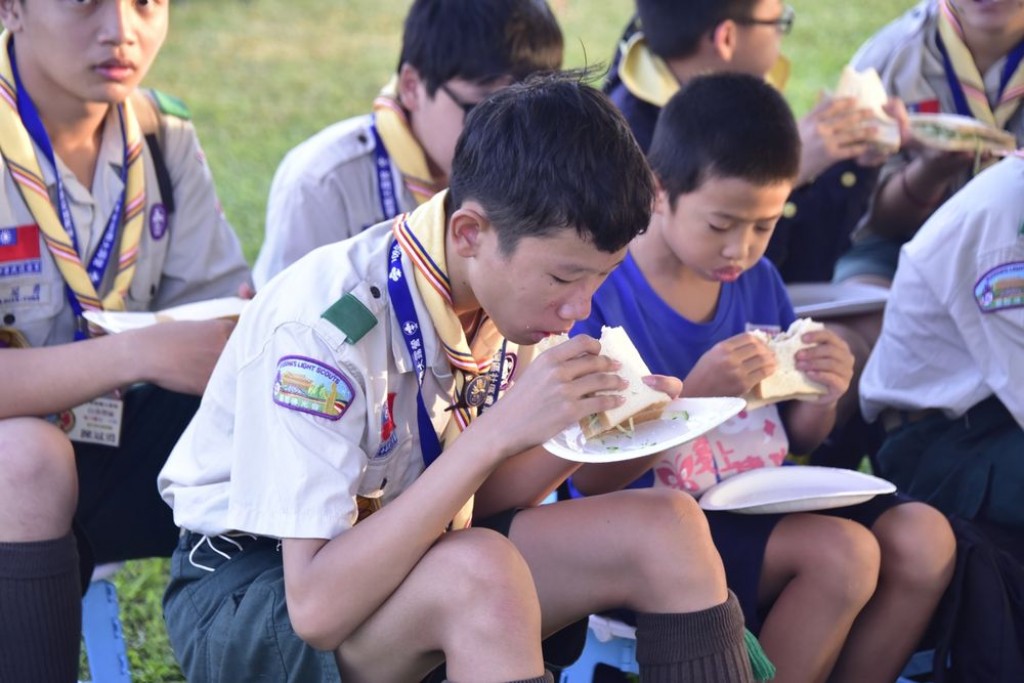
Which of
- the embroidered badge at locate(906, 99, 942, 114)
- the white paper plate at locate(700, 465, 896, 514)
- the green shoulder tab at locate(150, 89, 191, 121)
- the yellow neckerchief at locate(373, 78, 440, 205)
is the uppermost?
the green shoulder tab at locate(150, 89, 191, 121)

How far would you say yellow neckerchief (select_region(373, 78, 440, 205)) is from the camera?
3277mm

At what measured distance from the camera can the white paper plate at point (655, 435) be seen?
2084 millimetres

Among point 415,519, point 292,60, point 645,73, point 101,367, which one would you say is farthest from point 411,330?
point 292,60

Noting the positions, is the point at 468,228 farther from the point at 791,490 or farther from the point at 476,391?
the point at 791,490

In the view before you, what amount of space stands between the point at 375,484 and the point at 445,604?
314 millimetres

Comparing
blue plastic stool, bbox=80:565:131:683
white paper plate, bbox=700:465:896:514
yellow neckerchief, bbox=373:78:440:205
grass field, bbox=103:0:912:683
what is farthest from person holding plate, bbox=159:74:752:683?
grass field, bbox=103:0:912:683

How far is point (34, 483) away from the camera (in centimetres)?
225

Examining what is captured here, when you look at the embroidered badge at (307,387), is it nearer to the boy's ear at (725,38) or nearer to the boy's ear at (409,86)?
the boy's ear at (409,86)

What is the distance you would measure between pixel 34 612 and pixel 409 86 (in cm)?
160

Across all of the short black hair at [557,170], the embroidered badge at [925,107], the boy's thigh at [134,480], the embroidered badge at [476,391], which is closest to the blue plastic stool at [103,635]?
the boy's thigh at [134,480]

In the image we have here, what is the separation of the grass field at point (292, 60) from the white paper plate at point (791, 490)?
10.9 feet

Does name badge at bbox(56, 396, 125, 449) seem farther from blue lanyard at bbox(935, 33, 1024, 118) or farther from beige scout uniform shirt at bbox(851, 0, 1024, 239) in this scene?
blue lanyard at bbox(935, 33, 1024, 118)

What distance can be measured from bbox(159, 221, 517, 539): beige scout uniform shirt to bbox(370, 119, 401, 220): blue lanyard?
1.06 m

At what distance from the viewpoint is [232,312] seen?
267cm
